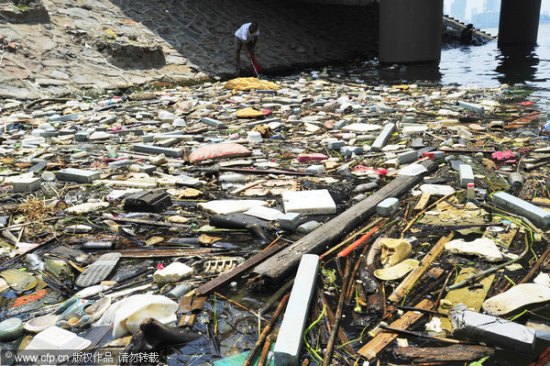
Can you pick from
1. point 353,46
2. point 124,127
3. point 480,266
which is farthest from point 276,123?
point 353,46

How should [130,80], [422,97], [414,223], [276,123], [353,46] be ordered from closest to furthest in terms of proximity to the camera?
[414,223]
[276,123]
[422,97]
[130,80]
[353,46]

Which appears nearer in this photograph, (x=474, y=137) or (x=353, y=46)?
(x=474, y=137)

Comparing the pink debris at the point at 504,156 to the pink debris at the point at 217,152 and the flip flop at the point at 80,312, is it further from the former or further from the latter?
the flip flop at the point at 80,312

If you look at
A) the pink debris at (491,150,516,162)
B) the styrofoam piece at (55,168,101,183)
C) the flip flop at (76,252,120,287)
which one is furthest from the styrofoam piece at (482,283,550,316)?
the styrofoam piece at (55,168,101,183)

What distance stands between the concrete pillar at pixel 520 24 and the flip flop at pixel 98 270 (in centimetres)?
2848

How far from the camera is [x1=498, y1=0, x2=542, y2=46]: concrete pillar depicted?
2597 cm

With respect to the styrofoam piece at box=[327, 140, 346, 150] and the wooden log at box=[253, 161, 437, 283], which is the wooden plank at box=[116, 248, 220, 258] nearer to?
the wooden log at box=[253, 161, 437, 283]

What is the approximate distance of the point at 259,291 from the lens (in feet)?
8.09

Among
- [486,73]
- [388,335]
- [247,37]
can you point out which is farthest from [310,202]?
[486,73]

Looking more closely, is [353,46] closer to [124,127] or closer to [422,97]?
[422,97]

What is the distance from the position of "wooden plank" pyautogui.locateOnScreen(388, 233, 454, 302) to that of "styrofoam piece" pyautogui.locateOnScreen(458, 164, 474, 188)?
1038 mm

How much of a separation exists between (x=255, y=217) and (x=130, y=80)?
30.7 ft

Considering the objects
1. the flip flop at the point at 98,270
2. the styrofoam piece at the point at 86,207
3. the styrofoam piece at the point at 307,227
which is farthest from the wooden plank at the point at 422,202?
the styrofoam piece at the point at 86,207

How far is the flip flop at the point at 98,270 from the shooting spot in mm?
2650
